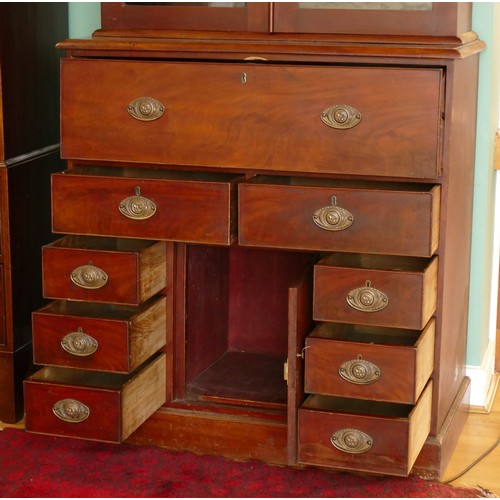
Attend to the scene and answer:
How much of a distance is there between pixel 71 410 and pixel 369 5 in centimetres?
101

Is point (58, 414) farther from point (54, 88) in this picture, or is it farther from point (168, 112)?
point (54, 88)

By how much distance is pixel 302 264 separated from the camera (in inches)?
104

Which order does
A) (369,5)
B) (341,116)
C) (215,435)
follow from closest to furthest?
(341,116), (369,5), (215,435)

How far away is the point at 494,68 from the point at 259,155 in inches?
28.9

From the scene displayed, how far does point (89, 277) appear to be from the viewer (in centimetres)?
217

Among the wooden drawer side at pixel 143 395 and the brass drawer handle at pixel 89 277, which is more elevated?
the brass drawer handle at pixel 89 277

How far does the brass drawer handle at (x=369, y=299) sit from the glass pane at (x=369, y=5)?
21.4 inches

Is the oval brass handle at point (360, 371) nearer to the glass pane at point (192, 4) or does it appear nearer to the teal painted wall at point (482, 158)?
the teal painted wall at point (482, 158)

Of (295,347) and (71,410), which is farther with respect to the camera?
(71,410)

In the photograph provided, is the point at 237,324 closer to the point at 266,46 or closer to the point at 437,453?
the point at 437,453

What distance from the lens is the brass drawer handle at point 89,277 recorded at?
217 centimetres

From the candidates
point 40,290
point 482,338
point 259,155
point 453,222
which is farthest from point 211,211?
point 482,338

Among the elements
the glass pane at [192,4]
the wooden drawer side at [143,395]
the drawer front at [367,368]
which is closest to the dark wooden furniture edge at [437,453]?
the drawer front at [367,368]

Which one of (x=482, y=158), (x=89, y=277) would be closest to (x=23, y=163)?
(x=89, y=277)
